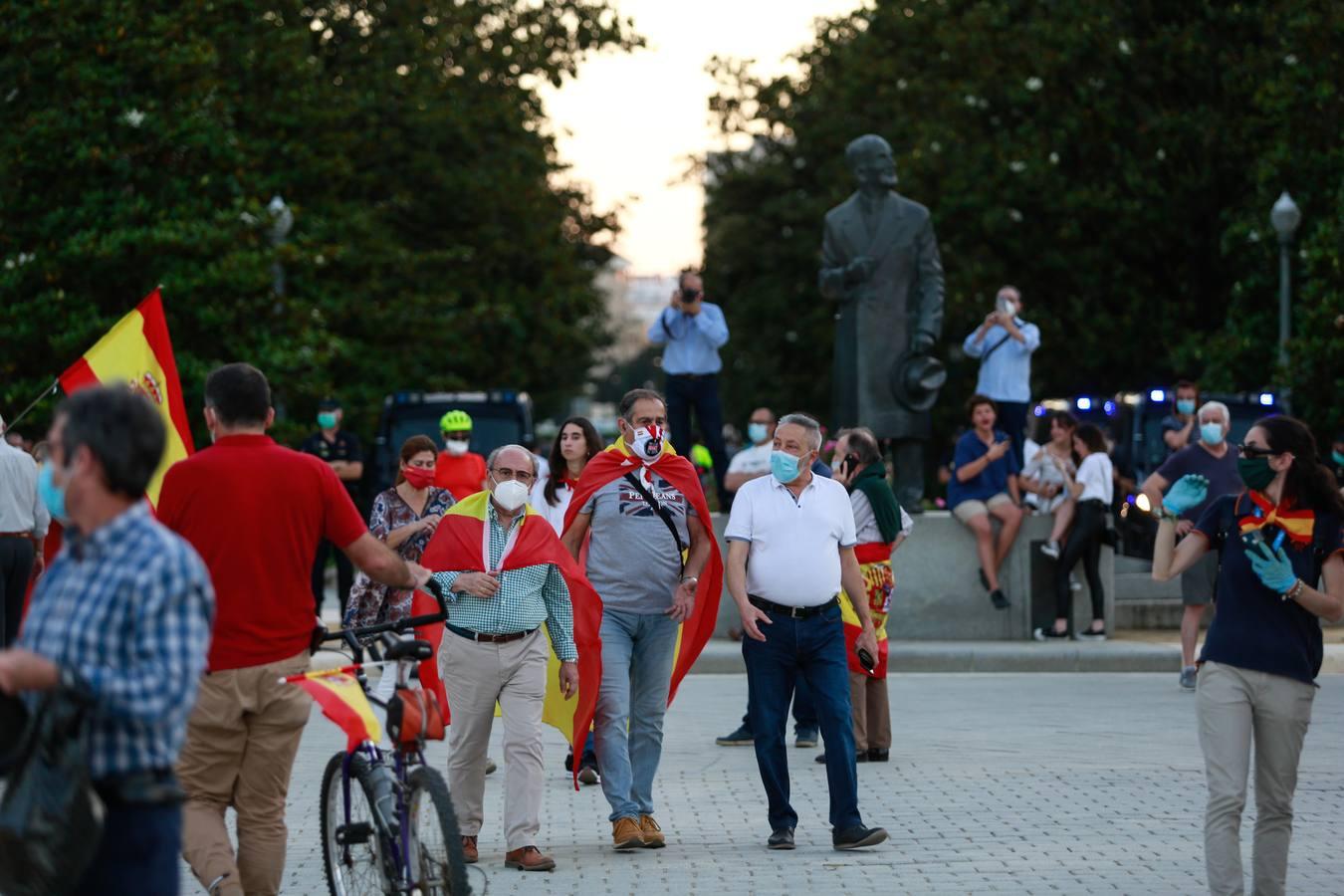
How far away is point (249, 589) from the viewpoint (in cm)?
659

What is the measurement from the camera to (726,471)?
62.7 feet

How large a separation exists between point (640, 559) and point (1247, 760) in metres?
3.23

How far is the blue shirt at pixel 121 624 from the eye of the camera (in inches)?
182

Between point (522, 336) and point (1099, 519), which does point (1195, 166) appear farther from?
point (1099, 519)

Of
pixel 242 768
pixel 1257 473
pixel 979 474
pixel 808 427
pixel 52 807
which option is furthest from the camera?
pixel 979 474

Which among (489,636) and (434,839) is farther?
(489,636)

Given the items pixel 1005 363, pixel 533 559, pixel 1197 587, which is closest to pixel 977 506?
pixel 1005 363

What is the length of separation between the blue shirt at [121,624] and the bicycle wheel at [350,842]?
204cm

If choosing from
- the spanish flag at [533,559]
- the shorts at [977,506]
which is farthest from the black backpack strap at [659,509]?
the shorts at [977,506]

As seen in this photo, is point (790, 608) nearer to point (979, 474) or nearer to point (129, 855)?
point (129, 855)

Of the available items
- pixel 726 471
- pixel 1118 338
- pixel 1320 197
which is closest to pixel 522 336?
pixel 1118 338

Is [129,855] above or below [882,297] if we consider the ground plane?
below

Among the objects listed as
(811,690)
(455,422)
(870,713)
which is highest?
(455,422)

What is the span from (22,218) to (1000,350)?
43.2 feet
